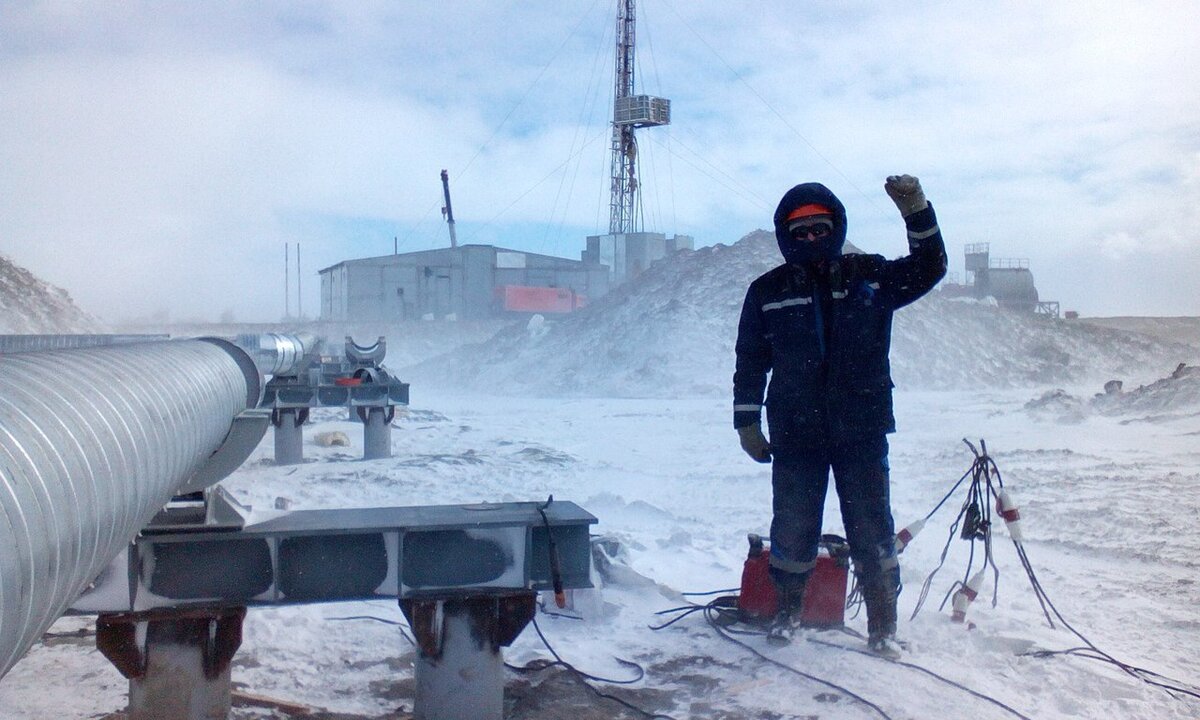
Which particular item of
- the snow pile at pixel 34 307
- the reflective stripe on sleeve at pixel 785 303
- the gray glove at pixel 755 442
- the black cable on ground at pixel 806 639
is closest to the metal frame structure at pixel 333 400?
the black cable on ground at pixel 806 639

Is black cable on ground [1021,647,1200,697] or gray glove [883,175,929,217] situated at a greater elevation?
gray glove [883,175,929,217]

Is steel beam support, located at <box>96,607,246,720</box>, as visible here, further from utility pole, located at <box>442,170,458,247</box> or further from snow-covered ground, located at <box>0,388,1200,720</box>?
utility pole, located at <box>442,170,458,247</box>

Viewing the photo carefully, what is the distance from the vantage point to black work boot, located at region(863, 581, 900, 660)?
416 cm

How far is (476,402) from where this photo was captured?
77.6 ft

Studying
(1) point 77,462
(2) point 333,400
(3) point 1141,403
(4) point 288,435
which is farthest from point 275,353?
(3) point 1141,403

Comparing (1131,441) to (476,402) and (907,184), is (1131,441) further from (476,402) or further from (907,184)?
(476,402)

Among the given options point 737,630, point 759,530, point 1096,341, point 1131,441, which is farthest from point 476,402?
point 1096,341

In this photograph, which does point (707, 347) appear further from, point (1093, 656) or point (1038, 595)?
point (1093, 656)

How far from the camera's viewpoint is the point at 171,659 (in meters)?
3.31

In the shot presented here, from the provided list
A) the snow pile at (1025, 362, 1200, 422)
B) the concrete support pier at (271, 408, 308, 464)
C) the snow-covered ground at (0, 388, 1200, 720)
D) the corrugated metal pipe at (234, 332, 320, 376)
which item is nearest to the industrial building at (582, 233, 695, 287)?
the snow pile at (1025, 362, 1200, 422)

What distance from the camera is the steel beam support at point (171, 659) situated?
10.7 feet

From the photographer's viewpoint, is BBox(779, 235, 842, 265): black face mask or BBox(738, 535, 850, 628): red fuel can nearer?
BBox(779, 235, 842, 265): black face mask

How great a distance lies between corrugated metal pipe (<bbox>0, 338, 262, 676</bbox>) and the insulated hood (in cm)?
250

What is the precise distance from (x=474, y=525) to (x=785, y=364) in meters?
1.56
